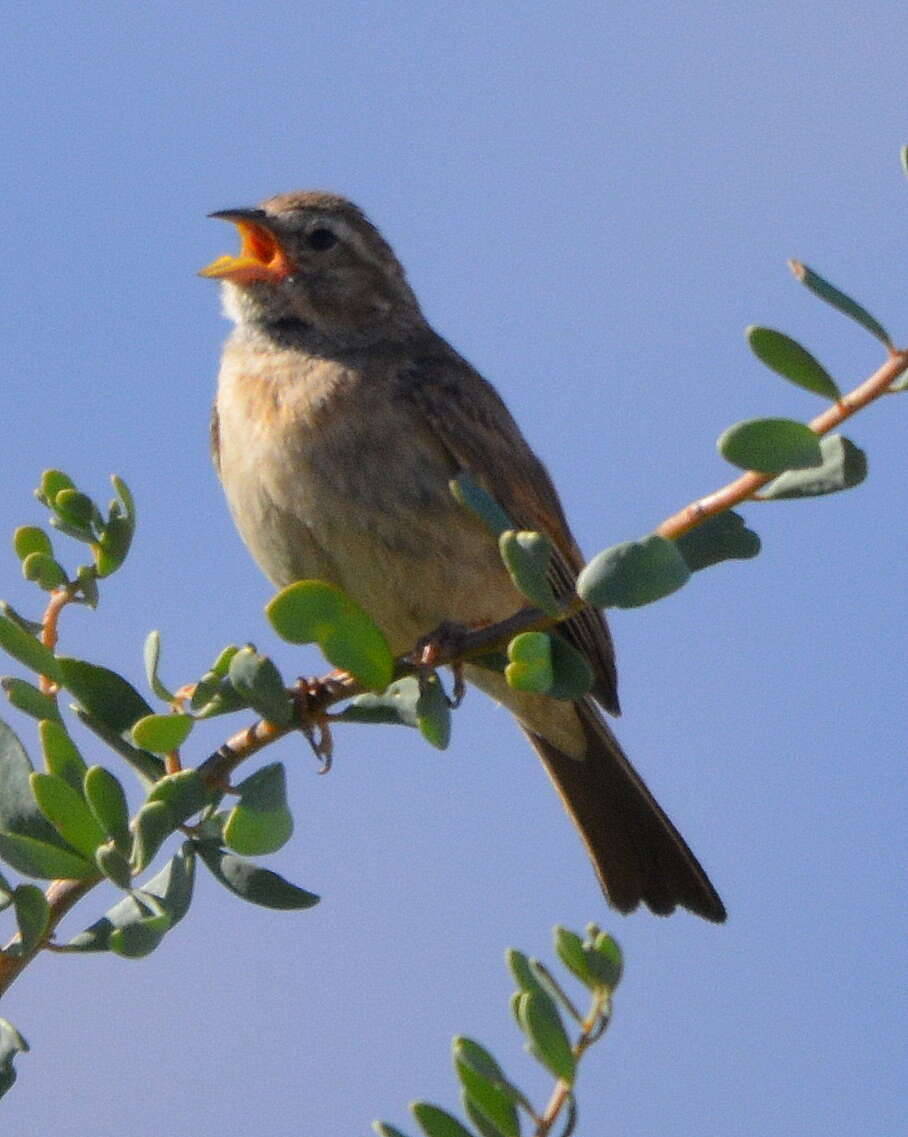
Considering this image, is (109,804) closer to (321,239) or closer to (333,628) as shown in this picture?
(333,628)

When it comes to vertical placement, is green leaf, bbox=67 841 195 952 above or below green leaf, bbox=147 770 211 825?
below

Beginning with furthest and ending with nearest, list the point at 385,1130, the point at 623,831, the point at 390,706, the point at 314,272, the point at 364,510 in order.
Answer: the point at 314,272
the point at 623,831
the point at 364,510
the point at 390,706
the point at 385,1130

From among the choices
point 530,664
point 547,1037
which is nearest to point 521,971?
point 547,1037

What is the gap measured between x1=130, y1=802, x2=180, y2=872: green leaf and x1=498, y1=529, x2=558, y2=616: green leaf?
1.52 feet

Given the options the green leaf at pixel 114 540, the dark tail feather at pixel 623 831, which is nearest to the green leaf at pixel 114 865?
the green leaf at pixel 114 540

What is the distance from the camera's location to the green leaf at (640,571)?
6.02ft

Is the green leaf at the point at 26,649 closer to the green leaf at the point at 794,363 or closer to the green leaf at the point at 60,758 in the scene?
the green leaf at the point at 60,758

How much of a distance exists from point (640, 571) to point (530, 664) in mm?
264

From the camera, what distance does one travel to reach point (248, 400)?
17.5 feet

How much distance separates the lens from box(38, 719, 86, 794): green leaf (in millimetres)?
2070

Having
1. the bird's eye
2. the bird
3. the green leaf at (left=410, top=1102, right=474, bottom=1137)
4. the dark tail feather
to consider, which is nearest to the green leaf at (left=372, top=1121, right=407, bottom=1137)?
the green leaf at (left=410, top=1102, right=474, bottom=1137)

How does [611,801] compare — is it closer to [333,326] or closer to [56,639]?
[333,326]

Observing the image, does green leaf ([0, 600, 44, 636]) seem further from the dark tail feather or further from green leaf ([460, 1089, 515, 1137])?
the dark tail feather

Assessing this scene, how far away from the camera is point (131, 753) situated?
2.27 metres
